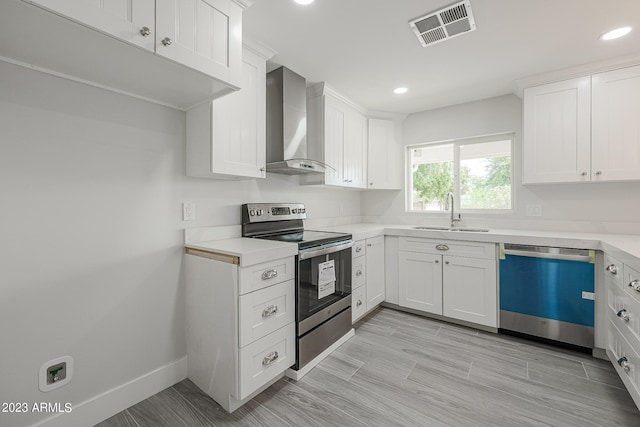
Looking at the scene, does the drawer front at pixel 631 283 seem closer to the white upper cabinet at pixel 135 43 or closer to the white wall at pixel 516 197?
the white wall at pixel 516 197

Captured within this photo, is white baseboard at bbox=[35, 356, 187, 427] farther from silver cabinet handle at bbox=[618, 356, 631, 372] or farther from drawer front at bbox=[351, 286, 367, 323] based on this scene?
silver cabinet handle at bbox=[618, 356, 631, 372]

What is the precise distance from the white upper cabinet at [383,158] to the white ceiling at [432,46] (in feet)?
2.38

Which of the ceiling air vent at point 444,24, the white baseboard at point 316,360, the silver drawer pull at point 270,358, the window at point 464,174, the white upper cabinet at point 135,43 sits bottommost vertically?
the white baseboard at point 316,360

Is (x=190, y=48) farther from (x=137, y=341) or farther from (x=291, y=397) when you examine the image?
(x=291, y=397)

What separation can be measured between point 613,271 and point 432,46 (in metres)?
2.00

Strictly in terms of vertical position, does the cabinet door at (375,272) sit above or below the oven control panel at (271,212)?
below

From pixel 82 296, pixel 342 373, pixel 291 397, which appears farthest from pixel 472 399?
pixel 82 296

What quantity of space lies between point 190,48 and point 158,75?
0.79 ft

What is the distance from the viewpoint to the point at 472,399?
5.79 ft

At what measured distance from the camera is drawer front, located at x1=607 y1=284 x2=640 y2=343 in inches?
61.3

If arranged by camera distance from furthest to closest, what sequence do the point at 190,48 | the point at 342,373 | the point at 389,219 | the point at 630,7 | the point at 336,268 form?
the point at 389,219
the point at 336,268
the point at 342,373
the point at 630,7
the point at 190,48

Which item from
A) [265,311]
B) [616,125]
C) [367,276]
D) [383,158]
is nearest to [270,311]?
[265,311]

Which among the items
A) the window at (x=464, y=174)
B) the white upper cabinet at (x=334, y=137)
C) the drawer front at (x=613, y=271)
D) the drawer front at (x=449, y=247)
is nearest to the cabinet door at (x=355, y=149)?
the white upper cabinet at (x=334, y=137)

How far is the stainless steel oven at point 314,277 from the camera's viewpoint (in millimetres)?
2000
